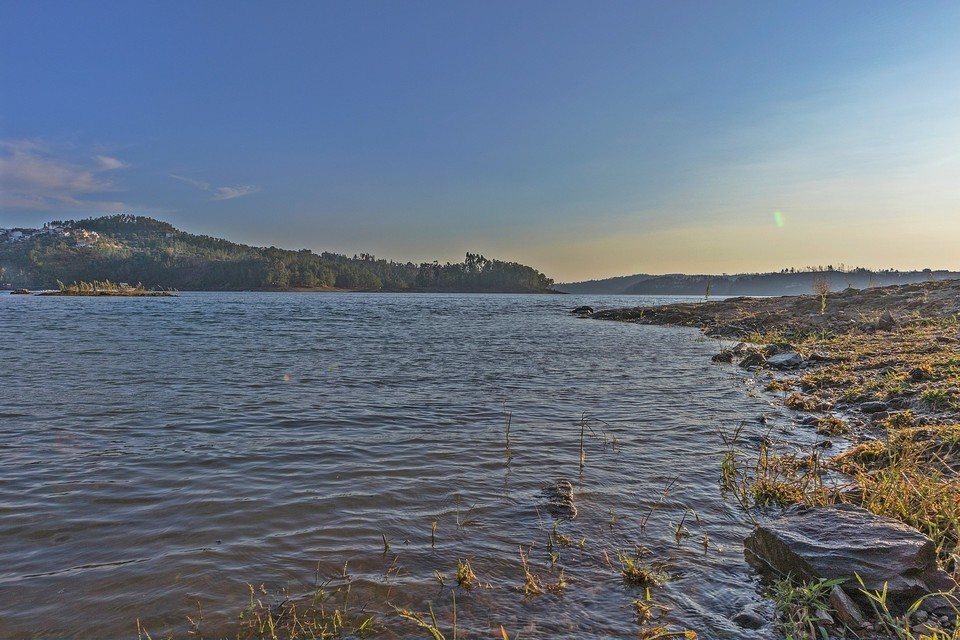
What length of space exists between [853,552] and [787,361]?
15069mm

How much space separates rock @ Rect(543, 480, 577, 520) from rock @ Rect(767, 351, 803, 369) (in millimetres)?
13534


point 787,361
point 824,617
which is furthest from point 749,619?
point 787,361

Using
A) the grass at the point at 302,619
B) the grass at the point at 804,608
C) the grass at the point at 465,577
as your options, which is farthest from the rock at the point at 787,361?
the grass at the point at 302,619

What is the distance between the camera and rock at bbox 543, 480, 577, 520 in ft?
19.5

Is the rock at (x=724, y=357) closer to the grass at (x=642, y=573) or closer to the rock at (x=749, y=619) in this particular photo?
the grass at (x=642, y=573)

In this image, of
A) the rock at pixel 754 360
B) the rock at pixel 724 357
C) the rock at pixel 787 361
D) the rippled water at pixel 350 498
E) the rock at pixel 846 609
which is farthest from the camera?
the rock at pixel 724 357

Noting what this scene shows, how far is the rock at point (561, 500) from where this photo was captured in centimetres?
594

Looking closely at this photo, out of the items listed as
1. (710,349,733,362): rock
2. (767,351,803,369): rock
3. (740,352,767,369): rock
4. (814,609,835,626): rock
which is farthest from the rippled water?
(710,349,733,362): rock

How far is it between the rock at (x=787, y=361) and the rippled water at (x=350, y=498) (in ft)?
12.6

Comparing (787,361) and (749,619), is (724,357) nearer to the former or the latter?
(787,361)

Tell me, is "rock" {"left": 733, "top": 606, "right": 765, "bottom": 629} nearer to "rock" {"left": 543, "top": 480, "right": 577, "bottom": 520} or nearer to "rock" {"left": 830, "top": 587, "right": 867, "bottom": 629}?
"rock" {"left": 830, "top": 587, "right": 867, "bottom": 629}

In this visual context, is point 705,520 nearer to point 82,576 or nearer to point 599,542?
point 599,542

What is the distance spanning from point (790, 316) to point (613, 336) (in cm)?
1146

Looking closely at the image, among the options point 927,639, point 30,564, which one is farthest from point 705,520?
point 30,564
